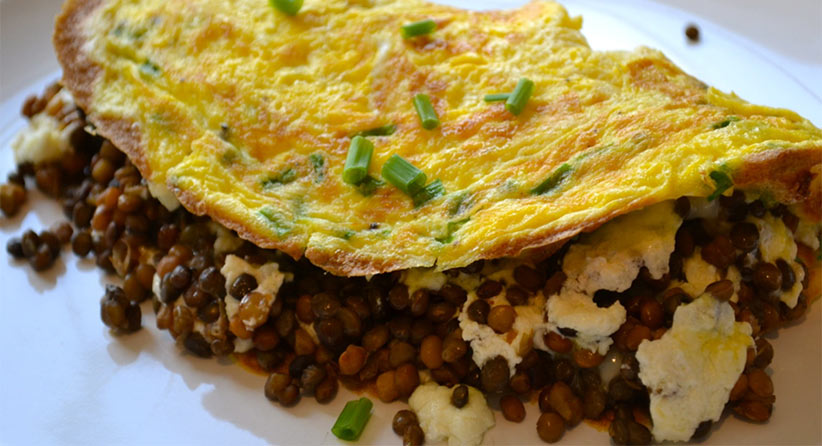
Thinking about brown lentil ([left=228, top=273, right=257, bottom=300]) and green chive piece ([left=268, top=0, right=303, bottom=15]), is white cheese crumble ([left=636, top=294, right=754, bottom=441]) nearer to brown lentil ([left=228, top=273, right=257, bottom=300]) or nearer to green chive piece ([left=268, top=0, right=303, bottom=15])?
brown lentil ([left=228, top=273, right=257, bottom=300])

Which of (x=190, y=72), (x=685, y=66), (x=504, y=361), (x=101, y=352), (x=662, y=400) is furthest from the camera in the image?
(x=685, y=66)

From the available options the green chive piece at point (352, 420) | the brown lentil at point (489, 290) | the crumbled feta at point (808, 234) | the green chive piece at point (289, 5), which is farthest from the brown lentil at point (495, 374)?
the green chive piece at point (289, 5)

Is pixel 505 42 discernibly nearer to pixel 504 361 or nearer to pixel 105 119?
pixel 504 361

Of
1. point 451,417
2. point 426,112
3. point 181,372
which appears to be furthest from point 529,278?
point 181,372

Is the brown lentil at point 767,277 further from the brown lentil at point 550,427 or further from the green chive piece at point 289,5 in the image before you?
the green chive piece at point 289,5

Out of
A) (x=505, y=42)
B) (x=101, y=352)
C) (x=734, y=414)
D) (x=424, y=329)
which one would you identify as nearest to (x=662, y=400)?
(x=734, y=414)

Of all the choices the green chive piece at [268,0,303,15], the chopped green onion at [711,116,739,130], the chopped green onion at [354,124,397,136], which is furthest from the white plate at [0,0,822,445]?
the green chive piece at [268,0,303,15]
